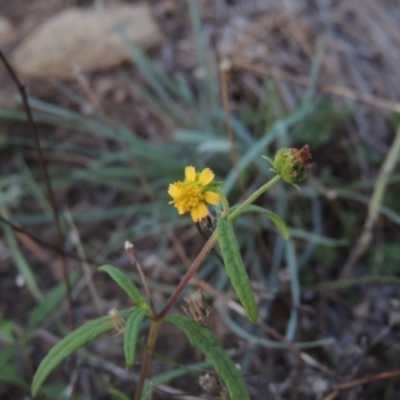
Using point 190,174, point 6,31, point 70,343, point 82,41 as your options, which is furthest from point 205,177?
point 6,31

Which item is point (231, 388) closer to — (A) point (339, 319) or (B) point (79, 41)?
(A) point (339, 319)

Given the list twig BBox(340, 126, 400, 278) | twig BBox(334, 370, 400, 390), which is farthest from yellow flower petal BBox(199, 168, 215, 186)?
twig BBox(340, 126, 400, 278)

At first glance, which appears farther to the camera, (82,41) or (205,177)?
(82,41)

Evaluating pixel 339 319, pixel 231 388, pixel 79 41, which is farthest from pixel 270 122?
pixel 231 388

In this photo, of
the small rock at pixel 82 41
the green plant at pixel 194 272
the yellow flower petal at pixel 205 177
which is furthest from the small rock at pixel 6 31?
the yellow flower petal at pixel 205 177

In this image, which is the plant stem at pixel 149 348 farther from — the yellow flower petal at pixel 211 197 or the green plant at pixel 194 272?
the yellow flower petal at pixel 211 197

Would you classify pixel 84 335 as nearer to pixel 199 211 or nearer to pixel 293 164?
pixel 199 211

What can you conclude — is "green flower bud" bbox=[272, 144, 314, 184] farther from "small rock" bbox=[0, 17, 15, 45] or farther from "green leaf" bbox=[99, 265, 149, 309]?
"small rock" bbox=[0, 17, 15, 45]
